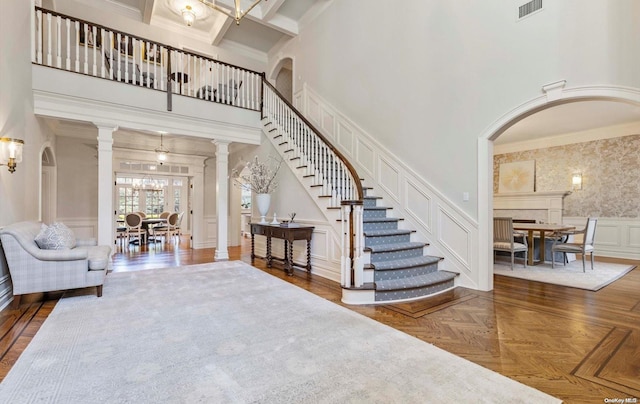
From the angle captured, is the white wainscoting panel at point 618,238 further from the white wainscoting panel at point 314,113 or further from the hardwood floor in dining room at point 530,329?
the white wainscoting panel at point 314,113

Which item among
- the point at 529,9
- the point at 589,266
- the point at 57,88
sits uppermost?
the point at 529,9

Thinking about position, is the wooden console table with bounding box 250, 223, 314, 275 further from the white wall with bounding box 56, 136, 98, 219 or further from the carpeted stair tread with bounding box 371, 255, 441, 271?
the white wall with bounding box 56, 136, 98, 219

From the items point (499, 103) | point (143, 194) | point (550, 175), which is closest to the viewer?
point (499, 103)

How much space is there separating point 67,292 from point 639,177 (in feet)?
36.0

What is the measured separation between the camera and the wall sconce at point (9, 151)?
333 centimetres

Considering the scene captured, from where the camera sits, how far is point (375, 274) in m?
3.72

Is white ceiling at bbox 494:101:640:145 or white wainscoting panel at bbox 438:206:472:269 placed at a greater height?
white ceiling at bbox 494:101:640:145

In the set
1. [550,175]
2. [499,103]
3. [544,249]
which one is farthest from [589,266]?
[499,103]

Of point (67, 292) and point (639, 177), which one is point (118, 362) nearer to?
point (67, 292)

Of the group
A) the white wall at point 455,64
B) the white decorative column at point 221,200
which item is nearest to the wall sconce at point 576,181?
Result: the white wall at point 455,64

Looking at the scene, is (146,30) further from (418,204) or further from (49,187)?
(418,204)

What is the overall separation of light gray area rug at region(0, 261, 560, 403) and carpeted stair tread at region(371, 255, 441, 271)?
2.76 ft

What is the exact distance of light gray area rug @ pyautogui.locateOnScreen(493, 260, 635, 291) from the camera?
4.32m

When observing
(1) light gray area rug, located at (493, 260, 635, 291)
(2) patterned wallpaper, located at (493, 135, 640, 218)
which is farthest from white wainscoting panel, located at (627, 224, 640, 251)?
(1) light gray area rug, located at (493, 260, 635, 291)
